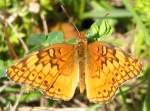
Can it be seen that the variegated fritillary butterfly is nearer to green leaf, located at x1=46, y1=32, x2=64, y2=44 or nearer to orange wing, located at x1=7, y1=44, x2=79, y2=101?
orange wing, located at x1=7, y1=44, x2=79, y2=101

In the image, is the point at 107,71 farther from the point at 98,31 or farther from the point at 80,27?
the point at 80,27

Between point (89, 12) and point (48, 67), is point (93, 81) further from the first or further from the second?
point (89, 12)

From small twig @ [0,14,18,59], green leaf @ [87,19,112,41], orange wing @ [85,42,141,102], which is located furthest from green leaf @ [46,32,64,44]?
small twig @ [0,14,18,59]

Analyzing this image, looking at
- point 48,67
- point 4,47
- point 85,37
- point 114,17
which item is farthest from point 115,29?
point 48,67

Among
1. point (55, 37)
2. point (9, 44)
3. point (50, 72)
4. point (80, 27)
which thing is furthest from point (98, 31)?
point (80, 27)

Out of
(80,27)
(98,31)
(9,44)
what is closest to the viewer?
(98,31)

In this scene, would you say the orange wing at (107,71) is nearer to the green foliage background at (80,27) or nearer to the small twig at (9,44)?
the green foliage background at (80,27)
